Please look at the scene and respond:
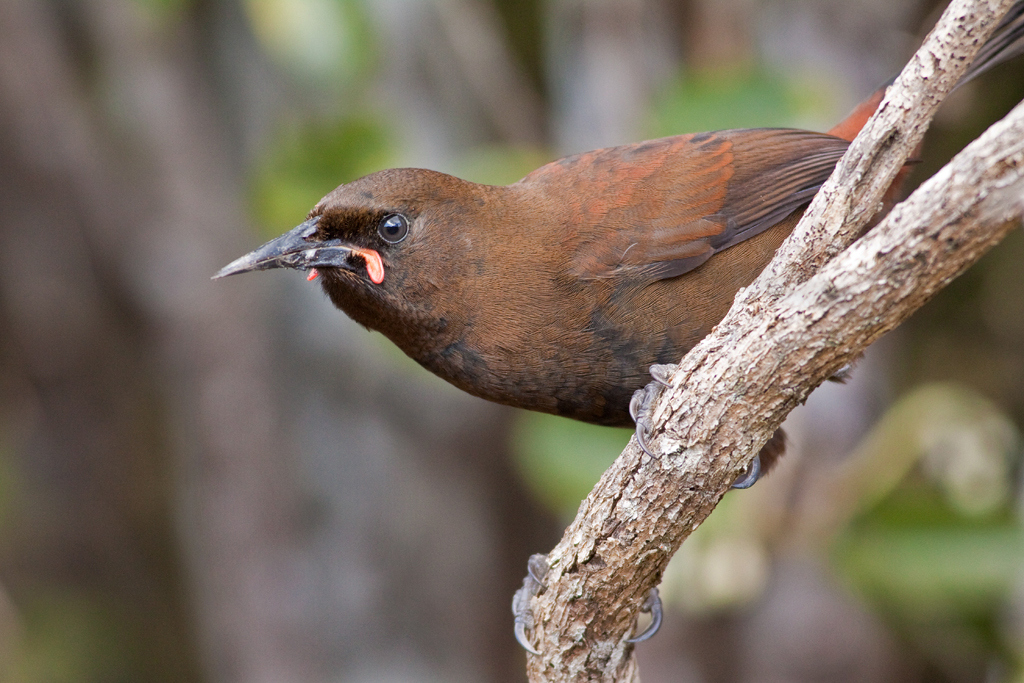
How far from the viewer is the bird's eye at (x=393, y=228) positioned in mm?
2689

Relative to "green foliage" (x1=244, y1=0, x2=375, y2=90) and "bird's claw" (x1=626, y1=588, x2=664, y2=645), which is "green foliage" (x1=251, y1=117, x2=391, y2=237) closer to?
"green foliage" (x1=244, y1=0, x2=375, y2=90)

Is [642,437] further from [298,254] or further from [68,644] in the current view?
[68,644]

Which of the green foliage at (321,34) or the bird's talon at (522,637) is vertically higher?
the green foliage at (321,34)

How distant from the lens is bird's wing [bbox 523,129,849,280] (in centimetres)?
279

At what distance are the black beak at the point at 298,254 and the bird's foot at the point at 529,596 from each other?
0.92m

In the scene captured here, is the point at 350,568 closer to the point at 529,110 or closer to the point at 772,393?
the point at 529,110

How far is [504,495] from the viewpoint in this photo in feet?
20.3

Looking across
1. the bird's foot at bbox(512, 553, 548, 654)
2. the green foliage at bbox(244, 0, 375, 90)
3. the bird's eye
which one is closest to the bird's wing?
the bird's eye

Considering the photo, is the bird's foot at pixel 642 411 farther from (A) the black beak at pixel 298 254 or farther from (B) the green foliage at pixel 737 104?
(B) the green foliage at pixel 737 104

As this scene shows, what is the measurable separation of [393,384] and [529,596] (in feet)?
9.18

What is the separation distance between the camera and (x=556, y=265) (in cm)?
279

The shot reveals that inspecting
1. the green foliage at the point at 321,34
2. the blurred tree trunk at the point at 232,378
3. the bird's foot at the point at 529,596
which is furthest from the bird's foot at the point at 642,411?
the blurred tree trunk at the point at 232,378

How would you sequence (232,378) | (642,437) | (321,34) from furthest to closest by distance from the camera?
(232,378) < (321,34) < (642,437)

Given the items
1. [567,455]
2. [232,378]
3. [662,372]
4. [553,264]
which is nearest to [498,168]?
[567,455]
